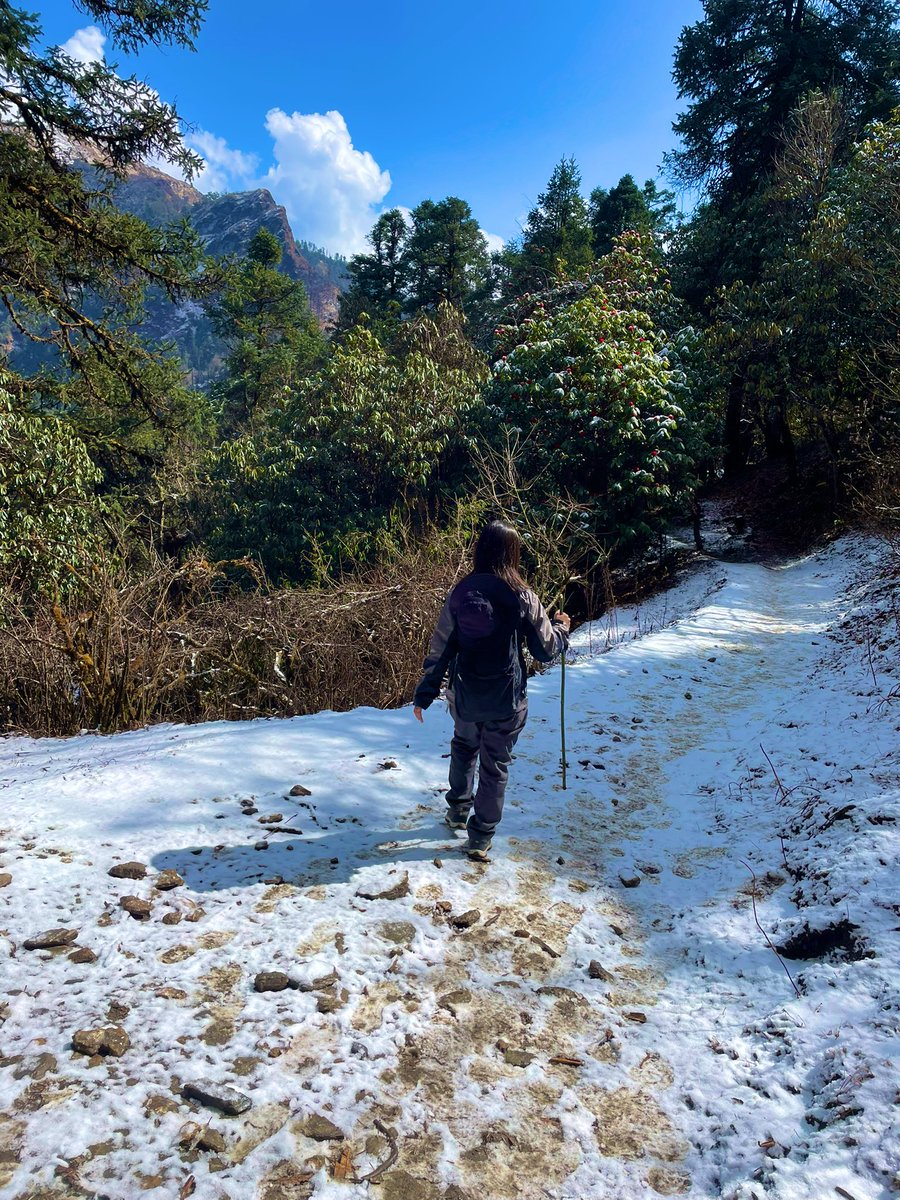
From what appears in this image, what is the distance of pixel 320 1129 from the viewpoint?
190cm

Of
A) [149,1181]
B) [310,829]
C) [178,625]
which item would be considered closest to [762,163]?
[178,625]

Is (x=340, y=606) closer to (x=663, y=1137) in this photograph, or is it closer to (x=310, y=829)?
(x=310, y=829)

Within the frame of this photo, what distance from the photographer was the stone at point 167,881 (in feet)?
9.73

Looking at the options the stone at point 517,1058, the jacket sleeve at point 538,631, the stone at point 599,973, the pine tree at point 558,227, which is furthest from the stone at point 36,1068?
the pine tree at point 558,227

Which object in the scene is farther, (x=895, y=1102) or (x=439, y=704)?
(x=439, y=704)

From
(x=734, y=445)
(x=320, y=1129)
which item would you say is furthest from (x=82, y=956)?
(x=734, y=445)

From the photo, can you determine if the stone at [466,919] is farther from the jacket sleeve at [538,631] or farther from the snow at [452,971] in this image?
the jacket sleeve at [538,631]

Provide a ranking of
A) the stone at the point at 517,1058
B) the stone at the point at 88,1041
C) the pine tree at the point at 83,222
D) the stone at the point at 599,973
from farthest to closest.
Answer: the pine tree at the point at 83,222 → the stone at the point at 599,973 → the stone at the point at 517,1058 → the stone at the point at 88,1041

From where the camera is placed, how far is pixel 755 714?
591 cm

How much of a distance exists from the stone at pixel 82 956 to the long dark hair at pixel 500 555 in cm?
230

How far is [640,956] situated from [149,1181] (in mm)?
2018

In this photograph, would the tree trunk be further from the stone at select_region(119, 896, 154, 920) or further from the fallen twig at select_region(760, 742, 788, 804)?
the stone at select_region(119, 896, 154, 920)

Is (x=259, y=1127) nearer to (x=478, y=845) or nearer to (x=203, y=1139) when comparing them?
(x=203, y=1139)

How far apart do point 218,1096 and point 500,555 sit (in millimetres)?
2412
